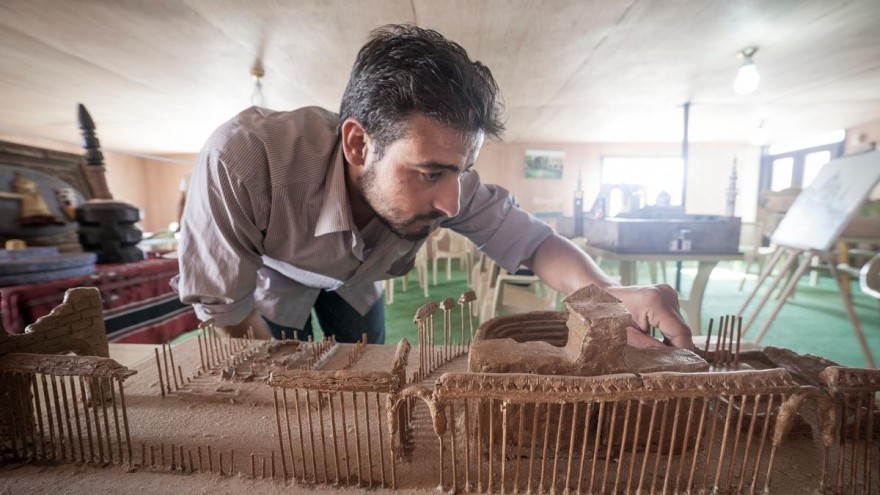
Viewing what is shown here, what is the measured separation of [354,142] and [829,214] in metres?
3.38

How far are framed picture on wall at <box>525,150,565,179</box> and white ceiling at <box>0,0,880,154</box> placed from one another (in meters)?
3.70

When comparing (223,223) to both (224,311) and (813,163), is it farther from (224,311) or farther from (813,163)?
(813,163)

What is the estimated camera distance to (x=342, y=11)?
2.66m

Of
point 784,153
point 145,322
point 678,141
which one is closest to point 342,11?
point 145,322

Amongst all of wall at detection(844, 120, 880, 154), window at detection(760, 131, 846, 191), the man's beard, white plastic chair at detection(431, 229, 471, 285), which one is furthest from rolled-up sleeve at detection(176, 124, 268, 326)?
wall at detection(844, 120, 880, 154)

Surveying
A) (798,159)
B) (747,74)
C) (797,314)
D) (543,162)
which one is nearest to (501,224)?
(747,74)

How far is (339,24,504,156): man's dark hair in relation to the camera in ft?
3.69

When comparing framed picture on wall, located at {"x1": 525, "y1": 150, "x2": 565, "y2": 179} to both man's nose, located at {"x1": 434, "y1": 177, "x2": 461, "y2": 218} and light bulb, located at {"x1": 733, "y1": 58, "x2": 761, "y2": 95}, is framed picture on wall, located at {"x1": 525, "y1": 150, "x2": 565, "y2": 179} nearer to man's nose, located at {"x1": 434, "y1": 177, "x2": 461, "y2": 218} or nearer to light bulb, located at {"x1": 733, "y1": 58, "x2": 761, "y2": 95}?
light bulb, located at {"x1": 733, "y1": 58, "x2": 761, "y2": 95}

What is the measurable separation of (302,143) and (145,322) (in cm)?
245

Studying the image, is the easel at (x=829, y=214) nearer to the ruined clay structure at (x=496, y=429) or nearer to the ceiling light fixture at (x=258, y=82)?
the ruined clay structure at (x=496, y=429)

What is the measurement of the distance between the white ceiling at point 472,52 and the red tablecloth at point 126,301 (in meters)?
1.82

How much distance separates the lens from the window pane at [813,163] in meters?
7.66

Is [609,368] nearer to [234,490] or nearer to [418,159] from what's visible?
[418,159]

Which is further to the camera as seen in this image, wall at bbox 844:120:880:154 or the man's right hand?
wall at bbox 844:120:880:154
